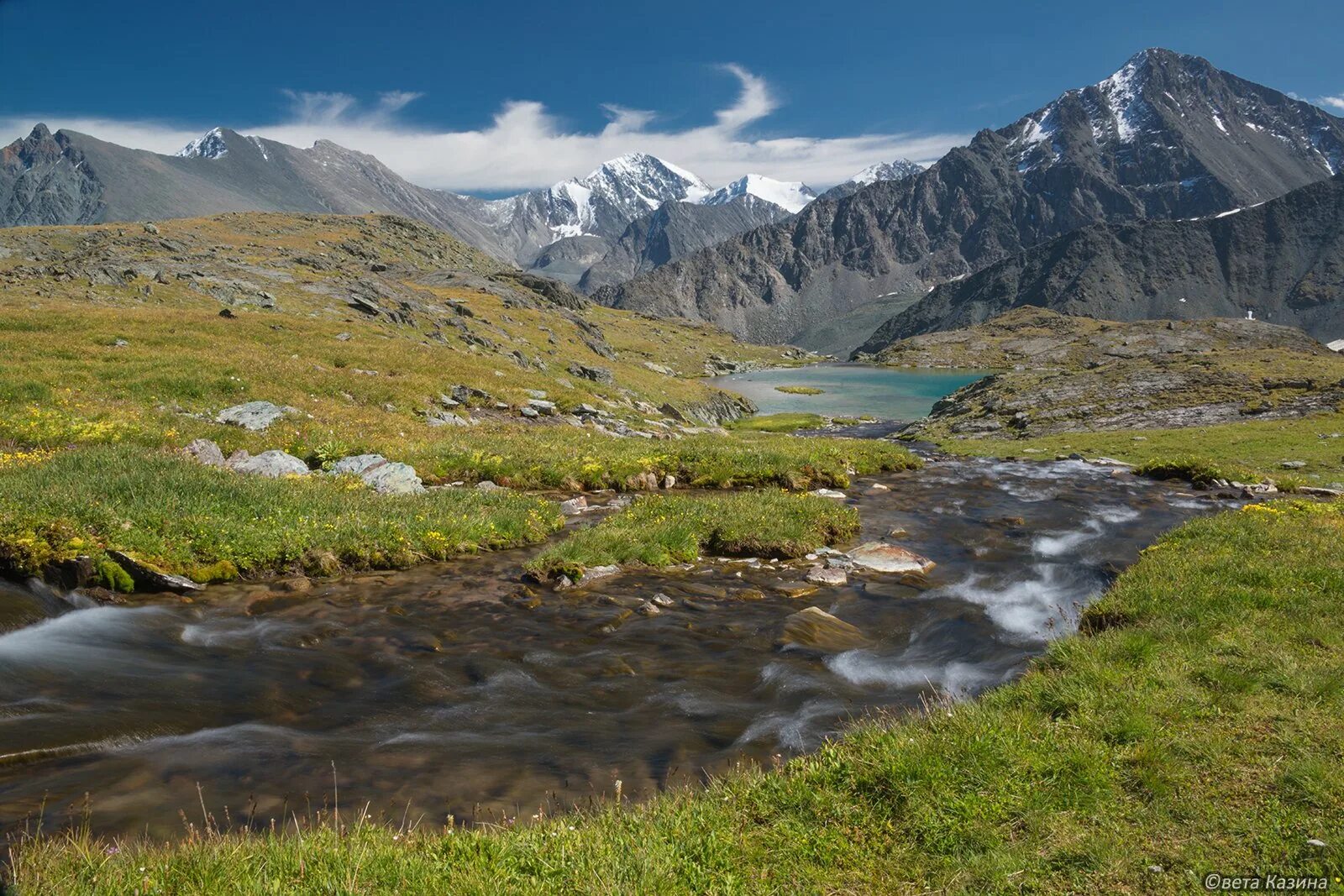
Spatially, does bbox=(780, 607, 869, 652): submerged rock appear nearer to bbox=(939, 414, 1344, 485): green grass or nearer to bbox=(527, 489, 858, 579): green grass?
bbox=(527, 489, 858, 579): green grass

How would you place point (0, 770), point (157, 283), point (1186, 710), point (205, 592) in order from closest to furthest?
point (0, 770), point (1186, 710), point (205, 592), point (157, 283)

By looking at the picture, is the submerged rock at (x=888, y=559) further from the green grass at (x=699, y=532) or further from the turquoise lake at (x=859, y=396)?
the turquoise lake at (x=859, y=396)

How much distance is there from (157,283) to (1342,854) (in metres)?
85.8

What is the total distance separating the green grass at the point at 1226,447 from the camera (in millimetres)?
30734

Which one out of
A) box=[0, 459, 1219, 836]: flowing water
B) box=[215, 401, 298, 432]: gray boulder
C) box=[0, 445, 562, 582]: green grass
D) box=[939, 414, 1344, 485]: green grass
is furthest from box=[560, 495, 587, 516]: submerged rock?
box=[939, 414, 1344, 485]: green grass

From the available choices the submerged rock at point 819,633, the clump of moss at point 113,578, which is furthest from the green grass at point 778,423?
the clump of moss at point 113,578

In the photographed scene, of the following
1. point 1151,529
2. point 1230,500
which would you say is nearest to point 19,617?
point 1151,529

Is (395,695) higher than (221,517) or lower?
lower

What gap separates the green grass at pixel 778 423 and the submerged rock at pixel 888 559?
52290 millimetres

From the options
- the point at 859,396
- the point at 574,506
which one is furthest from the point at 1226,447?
the point at 859,396

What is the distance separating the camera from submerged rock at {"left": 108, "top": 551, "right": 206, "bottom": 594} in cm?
1216

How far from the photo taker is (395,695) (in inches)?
371

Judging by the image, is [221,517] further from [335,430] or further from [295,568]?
[335,430]

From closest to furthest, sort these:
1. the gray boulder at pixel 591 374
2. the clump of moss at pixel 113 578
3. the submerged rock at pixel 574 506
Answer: the clump of moss at pixel 113 578 → the submerged rock at pixel 574 506 → the gray boulder at pixel 591 374
